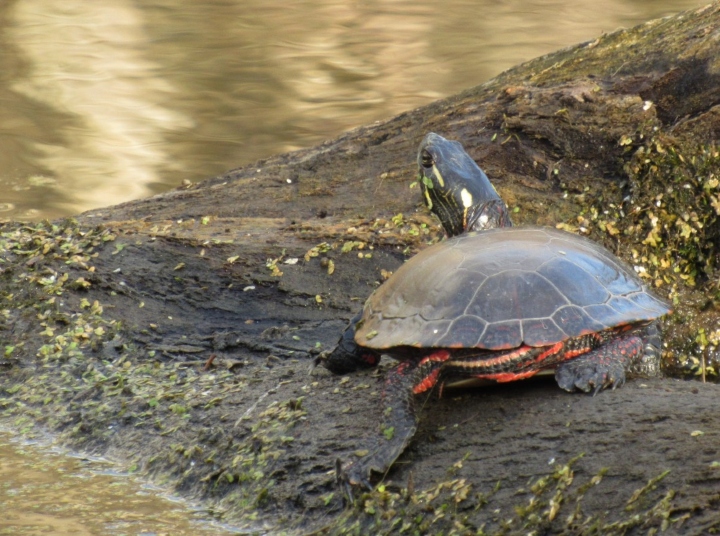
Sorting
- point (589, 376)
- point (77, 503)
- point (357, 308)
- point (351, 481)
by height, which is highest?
point (589, 376)

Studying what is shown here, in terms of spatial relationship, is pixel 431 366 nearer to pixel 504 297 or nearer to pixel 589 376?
pixel 504 297

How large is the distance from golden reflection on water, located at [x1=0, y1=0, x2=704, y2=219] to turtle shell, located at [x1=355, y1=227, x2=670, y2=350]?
711cm

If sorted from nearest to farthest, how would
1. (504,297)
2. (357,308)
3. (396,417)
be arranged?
(396,417) → (504,297) → (357,308)

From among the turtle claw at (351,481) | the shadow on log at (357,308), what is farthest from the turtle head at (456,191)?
the turtle claw at (351,481)

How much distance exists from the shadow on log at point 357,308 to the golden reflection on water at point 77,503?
0.43ft

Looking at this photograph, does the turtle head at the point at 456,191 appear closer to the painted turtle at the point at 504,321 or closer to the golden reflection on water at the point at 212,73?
the painted turtle at the point at 504,321

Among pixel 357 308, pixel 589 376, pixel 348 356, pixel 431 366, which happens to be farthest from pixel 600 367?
pixel 357 308

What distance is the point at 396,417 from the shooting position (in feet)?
12.0

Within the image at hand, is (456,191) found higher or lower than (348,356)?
higher

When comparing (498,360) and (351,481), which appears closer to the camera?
(351,481)

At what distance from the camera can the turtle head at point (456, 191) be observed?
5.15 metres

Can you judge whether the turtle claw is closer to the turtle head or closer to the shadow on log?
the shadow on log

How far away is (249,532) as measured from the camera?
384cm

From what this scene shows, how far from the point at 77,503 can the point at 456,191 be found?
243 centimetres
